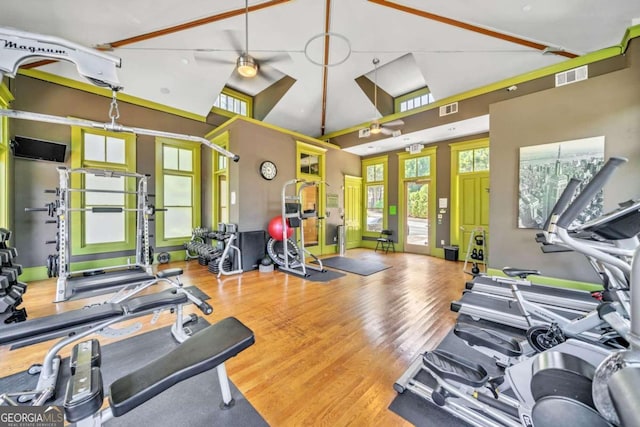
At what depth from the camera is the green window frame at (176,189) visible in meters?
5.62

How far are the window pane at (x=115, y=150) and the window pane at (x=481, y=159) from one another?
821cm

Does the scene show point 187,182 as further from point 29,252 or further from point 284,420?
point 284,420

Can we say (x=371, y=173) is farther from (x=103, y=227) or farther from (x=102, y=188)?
(x=103, y=227)

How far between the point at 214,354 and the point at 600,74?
6228 mm

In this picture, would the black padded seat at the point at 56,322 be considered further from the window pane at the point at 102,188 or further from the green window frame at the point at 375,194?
the green window frame at the point at 375,194

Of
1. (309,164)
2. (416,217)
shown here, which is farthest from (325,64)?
(416,217)

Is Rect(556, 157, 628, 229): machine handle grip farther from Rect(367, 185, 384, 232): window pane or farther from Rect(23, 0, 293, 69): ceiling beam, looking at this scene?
Rect(367, 185, 384, 232): window pane

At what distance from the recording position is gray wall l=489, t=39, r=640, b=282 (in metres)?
3.49

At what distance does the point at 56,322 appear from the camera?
1584 millimetres

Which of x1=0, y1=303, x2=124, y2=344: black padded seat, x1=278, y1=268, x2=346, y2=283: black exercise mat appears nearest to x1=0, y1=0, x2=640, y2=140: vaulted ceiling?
x1=0, y1=303, x2=124, y2=344: black padded seat

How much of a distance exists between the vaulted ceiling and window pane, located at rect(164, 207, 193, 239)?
249 cm

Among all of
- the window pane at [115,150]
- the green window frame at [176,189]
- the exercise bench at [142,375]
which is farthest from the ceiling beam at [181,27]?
the exercise bench at [142,375]

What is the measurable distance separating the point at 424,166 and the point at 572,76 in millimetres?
3413

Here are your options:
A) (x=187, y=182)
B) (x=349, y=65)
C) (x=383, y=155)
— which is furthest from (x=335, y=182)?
(x=187, y=182)
